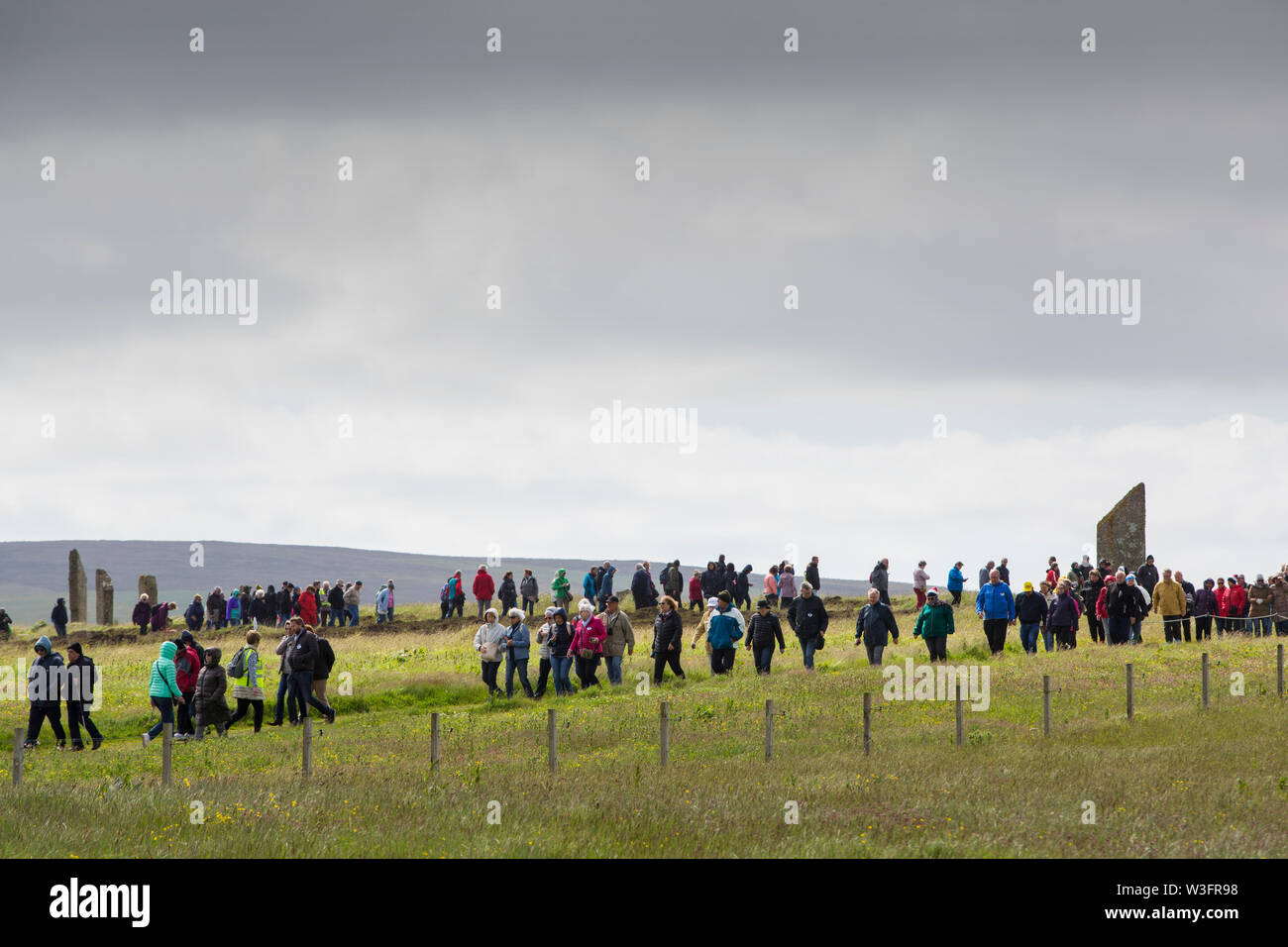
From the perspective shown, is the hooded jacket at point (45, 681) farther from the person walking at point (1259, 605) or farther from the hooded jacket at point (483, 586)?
the person walking at point (1259, 605)

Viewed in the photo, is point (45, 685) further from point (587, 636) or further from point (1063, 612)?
point (1063, 612)

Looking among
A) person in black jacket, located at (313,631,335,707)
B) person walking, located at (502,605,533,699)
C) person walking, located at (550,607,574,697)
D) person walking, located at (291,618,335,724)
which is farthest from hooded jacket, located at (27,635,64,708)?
person walking, located at (550,607,574,697)

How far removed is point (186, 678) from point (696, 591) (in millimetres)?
24219

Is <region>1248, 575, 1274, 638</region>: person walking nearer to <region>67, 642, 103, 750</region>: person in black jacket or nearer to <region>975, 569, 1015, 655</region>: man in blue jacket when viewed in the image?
<region>975, 569, 1015, 655</region>: man in blue jacket

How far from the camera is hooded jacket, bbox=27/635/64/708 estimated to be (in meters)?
A: 22.9

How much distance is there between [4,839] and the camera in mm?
13414

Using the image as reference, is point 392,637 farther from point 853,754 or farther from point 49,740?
point 853,754

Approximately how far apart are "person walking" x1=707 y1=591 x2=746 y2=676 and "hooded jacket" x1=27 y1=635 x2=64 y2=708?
10967 mm

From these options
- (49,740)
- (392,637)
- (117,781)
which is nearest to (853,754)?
(117,781)

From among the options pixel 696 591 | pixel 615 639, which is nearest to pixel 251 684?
pixel 615 639

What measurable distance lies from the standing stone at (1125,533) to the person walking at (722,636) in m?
19.6

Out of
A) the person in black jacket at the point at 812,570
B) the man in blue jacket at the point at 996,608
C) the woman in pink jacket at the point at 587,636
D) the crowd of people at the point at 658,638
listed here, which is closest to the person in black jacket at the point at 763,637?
the crowd of people at the point at 658,638

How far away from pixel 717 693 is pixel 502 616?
2423 cm
